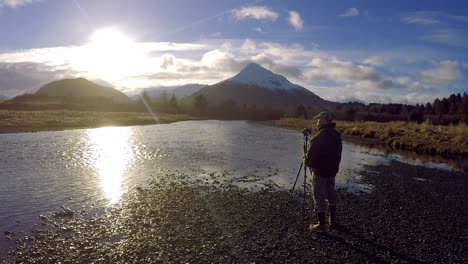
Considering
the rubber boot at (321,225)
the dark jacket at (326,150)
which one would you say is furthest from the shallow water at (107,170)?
the dark jacket at (326,150)

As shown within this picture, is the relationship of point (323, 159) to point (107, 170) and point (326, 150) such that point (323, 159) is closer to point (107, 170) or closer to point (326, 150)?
point (326, 150)

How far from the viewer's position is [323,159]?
1052 cm

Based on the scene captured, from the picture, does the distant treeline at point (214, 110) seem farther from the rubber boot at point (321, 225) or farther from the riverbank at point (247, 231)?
the rubber boot at point (321, 225)

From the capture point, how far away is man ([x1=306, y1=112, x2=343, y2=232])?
1045 centimetres

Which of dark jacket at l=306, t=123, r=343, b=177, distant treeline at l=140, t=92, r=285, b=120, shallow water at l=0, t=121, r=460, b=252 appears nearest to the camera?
dark jacket at l=306, t=123, r=343, b=177

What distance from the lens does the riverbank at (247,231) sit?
9.09 meters

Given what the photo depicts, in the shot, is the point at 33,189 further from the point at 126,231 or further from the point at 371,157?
the point at 371,157

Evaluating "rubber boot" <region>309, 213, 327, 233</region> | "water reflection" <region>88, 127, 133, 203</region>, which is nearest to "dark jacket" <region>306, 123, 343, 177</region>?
"rubber boot" <region>309, 213, 327, 233</region>

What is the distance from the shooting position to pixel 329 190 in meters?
10.8

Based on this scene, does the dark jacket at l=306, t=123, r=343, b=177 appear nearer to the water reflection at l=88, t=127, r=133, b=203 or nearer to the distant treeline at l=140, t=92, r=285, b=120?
the water reflection at l=88, t=127, r=133, b=203

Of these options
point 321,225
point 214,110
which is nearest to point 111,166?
point 321,225

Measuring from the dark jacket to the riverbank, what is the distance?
7.64 ft

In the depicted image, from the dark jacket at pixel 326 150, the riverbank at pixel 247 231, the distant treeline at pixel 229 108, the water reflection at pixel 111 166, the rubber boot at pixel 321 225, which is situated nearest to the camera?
the riverbank at pixel 247 231

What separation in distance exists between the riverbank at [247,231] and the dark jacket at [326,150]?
2.33 m
